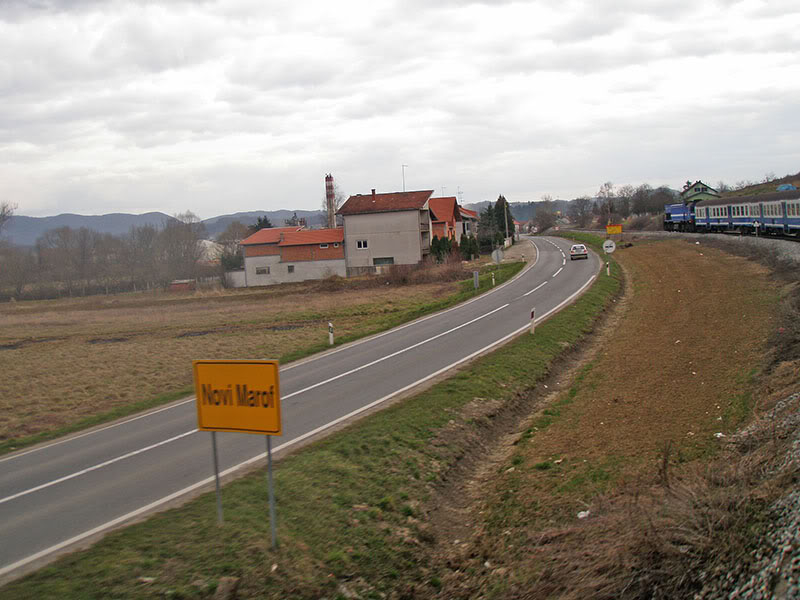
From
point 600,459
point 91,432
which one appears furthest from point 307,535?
point 91,432

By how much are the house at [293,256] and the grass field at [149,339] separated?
28.4 ft

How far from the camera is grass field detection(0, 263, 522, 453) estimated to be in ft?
52.7

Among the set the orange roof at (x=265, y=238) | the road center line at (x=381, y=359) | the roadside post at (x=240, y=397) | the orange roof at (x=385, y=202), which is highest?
the orange roof at (x=385, y=202)

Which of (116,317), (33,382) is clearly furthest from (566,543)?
(116,317)

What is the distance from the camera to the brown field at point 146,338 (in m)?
17.0

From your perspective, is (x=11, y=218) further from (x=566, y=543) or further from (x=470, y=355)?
(x=566, y=543)

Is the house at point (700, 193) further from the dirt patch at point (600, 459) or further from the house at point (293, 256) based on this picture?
the dirt patch at point (600, 459)

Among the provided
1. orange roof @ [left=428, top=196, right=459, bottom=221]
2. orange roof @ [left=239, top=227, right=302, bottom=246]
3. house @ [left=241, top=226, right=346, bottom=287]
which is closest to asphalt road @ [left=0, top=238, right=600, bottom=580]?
house @ [left=241, top=226, right=346, bottom=287]

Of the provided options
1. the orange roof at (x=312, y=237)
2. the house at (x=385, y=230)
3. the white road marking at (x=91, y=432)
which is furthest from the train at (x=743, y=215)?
the white road marking at (x=91, y=432)

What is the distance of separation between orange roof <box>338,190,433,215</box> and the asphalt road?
42504mm

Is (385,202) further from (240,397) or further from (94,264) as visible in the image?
(240,397)

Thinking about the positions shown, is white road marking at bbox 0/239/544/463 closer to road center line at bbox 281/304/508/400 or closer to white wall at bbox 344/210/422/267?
road center line at bbox 281/304/508/400

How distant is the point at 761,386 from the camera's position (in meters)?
12.2

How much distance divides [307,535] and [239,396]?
6.99 feet
